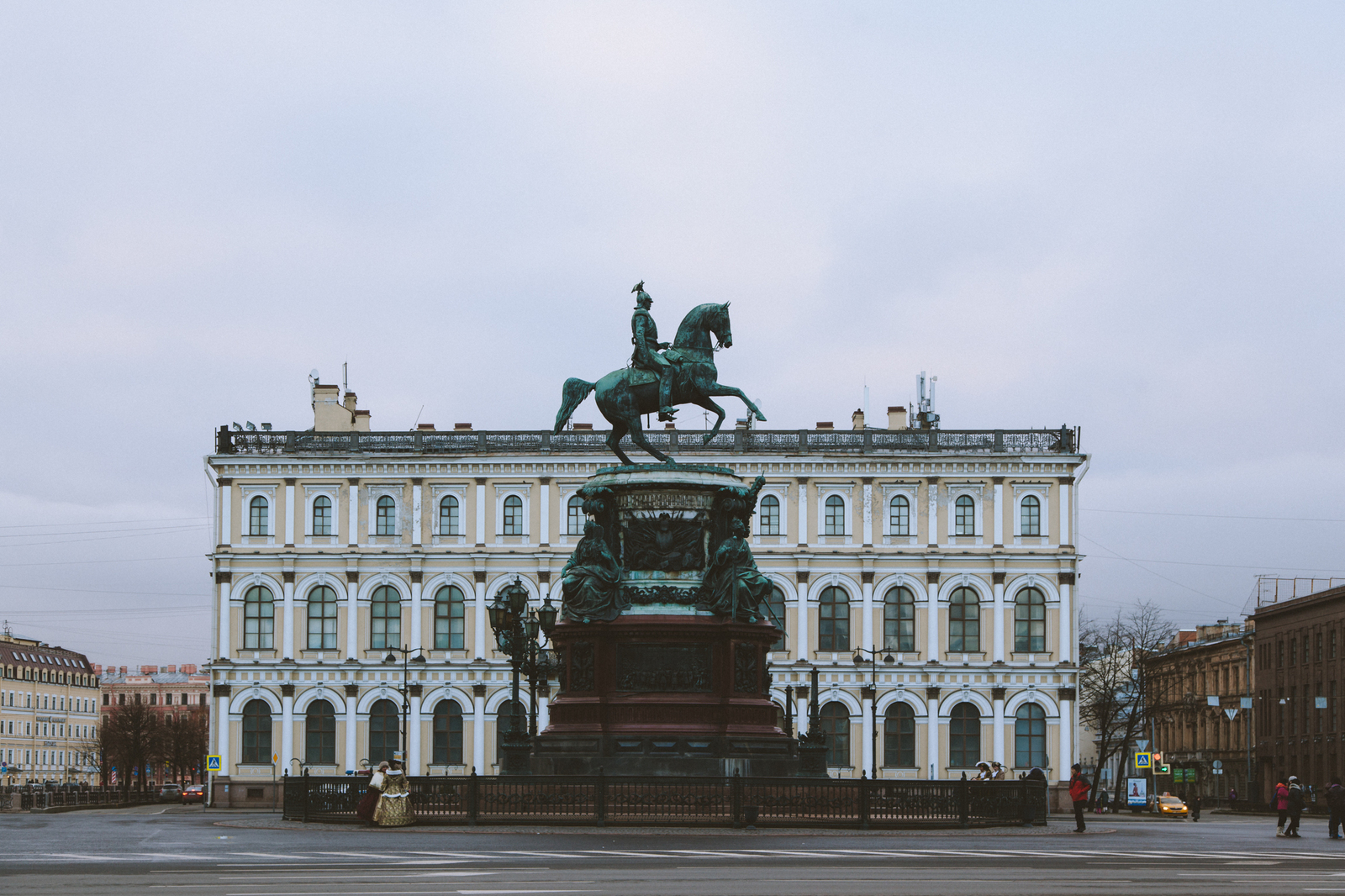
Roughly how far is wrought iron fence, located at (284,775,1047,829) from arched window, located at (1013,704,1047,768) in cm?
4561

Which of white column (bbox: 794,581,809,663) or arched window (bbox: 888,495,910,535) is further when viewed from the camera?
arched window (bbox: 888,495,910,535)

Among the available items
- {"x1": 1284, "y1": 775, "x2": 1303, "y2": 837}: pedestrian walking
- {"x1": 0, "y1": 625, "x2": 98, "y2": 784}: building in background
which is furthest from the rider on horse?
{"x1": 0, "y1": 625, "x2": 98, "y2": 784}: building in background

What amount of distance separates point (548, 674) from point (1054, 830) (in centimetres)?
1047

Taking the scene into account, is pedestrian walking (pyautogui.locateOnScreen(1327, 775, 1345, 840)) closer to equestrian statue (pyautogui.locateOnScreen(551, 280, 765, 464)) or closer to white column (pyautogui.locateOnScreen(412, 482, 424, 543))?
equestrian statue (pyautogui.locateOnScreen(551, 280, 765, 464))

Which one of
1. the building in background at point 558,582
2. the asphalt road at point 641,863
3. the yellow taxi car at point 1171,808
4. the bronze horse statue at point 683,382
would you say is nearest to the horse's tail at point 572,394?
the bronze horse statue at point 683,382

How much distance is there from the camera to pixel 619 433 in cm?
3553

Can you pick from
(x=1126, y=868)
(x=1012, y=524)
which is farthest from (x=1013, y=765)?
(x=1126, y=868)

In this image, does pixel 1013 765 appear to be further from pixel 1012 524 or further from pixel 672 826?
pixel 672 826

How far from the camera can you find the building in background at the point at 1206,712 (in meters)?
110

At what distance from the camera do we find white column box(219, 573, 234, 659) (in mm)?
79188

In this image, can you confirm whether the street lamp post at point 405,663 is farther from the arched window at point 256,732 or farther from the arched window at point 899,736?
the arched window at point 899,736

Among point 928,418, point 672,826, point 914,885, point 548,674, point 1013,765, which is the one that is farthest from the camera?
point 928,418

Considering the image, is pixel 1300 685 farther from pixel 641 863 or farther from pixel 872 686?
pixel 641 863

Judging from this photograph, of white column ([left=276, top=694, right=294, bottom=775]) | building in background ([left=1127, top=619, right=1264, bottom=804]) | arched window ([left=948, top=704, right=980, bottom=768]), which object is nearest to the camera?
arched window ([left=948, top=704, right=980, bottom=768])
